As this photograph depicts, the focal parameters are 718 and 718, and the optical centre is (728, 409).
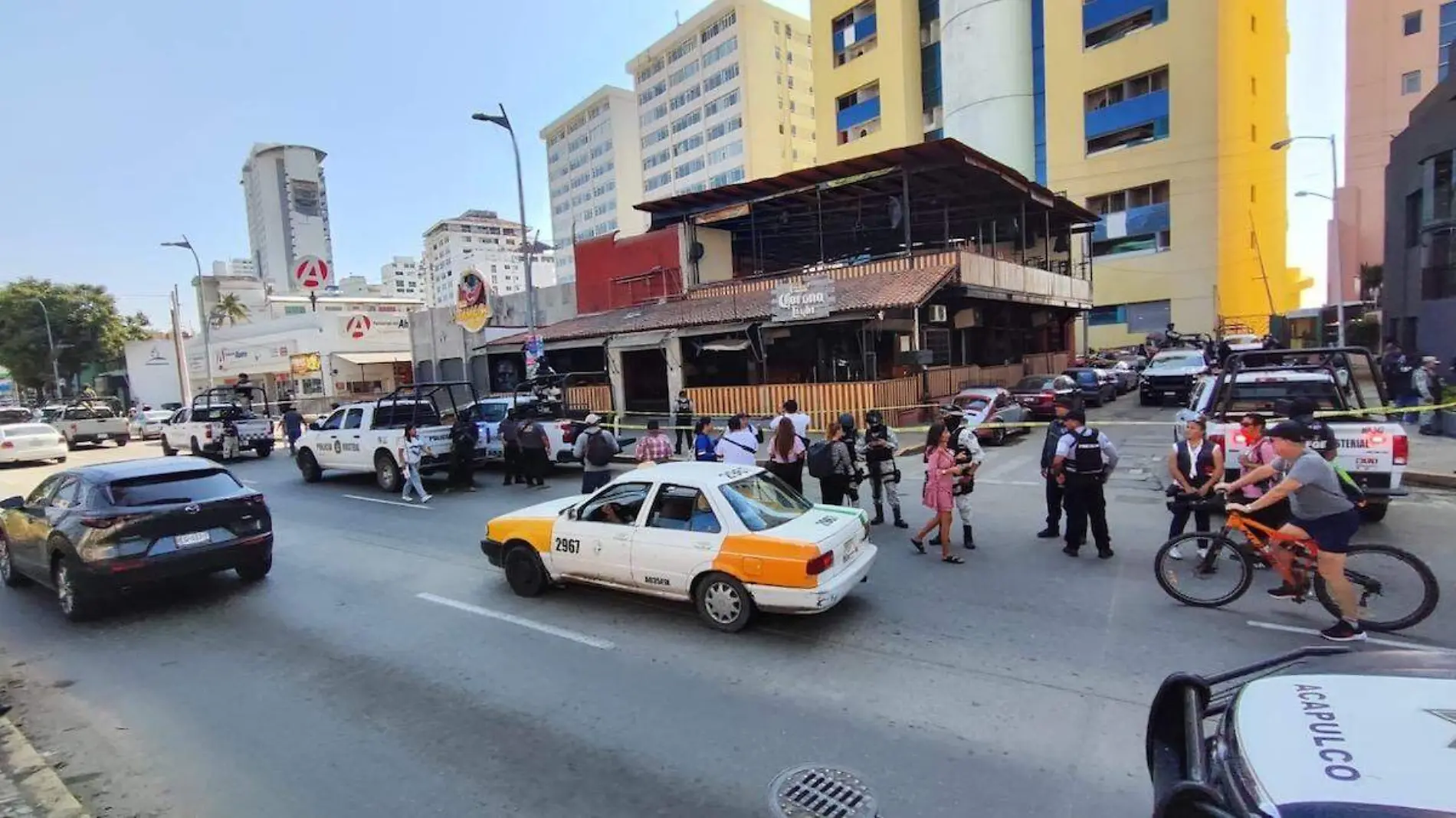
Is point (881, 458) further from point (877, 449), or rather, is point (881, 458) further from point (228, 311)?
point (228, 311)

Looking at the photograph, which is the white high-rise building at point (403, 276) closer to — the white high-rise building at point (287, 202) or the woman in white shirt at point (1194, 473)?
the white high-rise building at point (287, 202)

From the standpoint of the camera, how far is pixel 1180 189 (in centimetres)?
4294

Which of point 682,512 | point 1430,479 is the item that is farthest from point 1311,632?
point 1430,479

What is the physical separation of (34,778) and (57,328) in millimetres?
62054

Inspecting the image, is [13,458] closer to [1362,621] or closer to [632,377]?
[632,377]

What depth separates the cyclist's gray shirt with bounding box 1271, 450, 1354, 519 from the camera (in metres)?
5.34

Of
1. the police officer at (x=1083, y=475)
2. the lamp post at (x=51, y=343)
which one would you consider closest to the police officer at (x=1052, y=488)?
the police officer at (x=1083, y=475)

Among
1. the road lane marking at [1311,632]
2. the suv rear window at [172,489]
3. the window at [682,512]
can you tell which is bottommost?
the road lane marking at [1311,632]

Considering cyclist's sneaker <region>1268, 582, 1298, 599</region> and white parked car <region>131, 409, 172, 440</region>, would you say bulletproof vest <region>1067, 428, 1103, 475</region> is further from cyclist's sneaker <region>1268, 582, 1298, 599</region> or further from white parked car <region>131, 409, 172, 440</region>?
white parked car <region>131, 409, 172, 440</region>

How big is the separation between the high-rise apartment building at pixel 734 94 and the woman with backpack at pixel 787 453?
304 feet

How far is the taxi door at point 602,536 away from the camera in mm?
6656

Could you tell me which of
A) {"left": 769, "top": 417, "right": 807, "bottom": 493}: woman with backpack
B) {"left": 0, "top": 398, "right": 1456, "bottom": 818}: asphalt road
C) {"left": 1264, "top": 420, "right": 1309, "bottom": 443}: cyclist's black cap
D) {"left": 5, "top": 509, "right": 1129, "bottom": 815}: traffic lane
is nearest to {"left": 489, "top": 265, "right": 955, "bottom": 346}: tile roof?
{"left": 769, "top": 417, "right": 807, "bottom": 493}: woman with backpack

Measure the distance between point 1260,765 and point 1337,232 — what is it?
119 ft

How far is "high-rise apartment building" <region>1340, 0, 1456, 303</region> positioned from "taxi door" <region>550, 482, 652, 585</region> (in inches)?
2168
